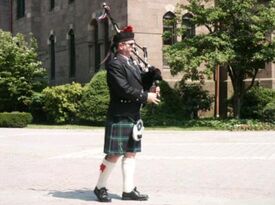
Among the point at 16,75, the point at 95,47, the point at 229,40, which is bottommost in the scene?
the point at 16,75

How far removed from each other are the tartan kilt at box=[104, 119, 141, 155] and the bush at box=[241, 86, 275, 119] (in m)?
17.5

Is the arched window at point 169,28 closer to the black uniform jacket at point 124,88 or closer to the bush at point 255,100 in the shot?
the bush at point 255,100

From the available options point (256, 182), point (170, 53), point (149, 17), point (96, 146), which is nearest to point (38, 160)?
point (96, 146)

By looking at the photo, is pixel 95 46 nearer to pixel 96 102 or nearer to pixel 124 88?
pixel 96 102

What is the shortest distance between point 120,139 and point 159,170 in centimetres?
353

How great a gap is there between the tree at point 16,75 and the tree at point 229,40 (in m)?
8.93

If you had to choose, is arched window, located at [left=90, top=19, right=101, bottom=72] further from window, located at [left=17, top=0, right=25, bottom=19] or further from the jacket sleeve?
the jacket sleeve

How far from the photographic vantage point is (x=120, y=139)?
7.87m

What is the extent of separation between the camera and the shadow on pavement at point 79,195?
27.2ft

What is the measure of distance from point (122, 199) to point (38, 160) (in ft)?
18.6

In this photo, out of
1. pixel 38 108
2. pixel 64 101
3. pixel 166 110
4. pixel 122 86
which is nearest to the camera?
pixel 122 86

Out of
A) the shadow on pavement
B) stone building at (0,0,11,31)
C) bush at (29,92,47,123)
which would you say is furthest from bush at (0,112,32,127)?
stone building at (0,0,11,31)

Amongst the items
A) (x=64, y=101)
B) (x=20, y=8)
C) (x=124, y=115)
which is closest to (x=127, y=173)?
(x=124, y=115)

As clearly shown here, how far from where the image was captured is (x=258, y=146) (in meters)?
15.7
